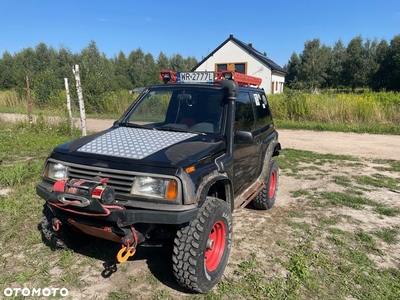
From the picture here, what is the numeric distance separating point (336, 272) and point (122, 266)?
2203mm

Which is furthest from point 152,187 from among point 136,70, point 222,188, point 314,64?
point 136,70

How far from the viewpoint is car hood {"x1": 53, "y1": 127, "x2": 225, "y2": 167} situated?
8.89 ft

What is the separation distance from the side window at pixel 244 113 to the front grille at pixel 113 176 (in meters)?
1.58

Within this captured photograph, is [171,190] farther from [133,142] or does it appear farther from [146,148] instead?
[133,142]

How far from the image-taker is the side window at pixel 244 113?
3828mm

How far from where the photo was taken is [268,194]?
4.79m

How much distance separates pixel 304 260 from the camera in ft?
11.3

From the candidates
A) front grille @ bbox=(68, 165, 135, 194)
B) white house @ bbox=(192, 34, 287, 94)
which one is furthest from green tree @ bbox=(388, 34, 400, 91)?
front grille @ bbox=(68, 165, 135, 194)

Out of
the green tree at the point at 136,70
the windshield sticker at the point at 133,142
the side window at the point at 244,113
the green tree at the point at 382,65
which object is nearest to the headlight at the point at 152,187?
the windshield sticker at the point at 133,142

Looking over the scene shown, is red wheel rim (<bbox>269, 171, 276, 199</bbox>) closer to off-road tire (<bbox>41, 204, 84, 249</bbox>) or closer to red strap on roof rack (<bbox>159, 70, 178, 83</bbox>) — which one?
red strap on roof rack (<bbox>159, 70, 178, 83</bbox>)

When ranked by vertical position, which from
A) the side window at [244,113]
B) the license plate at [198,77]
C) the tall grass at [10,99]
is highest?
the tall grass at [10,99]

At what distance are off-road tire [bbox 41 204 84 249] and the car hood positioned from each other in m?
0.75

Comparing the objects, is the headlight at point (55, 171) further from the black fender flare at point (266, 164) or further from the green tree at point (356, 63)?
the green tree at point (356, 63)

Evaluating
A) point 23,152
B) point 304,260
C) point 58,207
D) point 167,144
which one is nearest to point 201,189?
point 167,144
